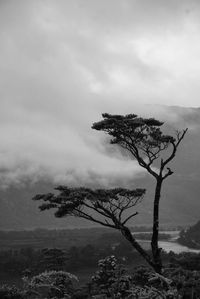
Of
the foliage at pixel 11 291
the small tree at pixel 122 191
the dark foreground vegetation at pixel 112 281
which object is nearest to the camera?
the dark foreground vegetation at pixel 112 281

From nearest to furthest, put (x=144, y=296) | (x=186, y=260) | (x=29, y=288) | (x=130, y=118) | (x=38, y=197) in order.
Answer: (x=144, y=296) < (x=29, y=288) < (x=38, y=197) < (x=130, y=118) < (x=186, y=260)

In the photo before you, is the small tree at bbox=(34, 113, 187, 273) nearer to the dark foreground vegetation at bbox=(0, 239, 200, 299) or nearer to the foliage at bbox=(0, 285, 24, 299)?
the dark foreground vegetation at bbox=(0, 239, 200, 299)

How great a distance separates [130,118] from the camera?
29.8 meters

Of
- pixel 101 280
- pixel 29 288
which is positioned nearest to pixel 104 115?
pixel 29 288

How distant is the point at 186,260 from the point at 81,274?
12527 centimetres

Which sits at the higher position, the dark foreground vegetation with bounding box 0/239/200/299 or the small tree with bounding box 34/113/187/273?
the small tree with bounding box 34/113/187/273

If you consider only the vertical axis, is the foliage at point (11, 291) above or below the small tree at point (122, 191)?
below

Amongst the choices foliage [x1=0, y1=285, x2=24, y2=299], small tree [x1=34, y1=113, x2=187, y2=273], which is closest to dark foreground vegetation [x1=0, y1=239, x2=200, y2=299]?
foliage [x1=0, y1=285, x2=24, y2=299]

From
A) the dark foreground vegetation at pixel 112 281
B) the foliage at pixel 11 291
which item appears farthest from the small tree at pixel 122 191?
the foliage at pixel 11 291

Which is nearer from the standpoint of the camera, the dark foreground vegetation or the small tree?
the dark foreground vegetation

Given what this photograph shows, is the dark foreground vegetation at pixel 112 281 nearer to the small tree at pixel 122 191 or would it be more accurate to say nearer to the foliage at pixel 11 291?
the foliage at pixel 11 291

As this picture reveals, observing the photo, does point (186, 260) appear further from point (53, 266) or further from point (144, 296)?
point (144, 296)

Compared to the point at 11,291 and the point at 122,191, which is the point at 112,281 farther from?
the point at 11,291

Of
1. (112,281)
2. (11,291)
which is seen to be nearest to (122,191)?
(11,291)
